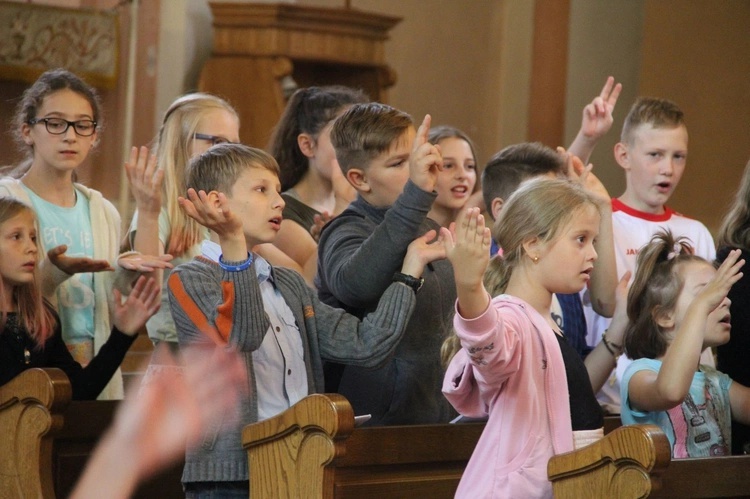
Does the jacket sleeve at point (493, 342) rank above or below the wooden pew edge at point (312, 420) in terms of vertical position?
above

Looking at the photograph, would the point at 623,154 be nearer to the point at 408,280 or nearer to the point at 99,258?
the point at 408,280

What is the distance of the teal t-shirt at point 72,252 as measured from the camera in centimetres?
340

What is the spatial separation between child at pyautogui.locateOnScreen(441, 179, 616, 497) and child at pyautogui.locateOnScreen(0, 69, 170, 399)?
53.9 inches

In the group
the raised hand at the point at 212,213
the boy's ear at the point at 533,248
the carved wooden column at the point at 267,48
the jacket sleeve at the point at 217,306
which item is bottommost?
the jacket sleeve at the point at 217,306

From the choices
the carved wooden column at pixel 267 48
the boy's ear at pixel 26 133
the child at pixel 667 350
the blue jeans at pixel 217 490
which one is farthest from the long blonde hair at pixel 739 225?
the carved wooden column at pixel 267 48

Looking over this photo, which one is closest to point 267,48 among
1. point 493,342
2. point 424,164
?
point 424,164

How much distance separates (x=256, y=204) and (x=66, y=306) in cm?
104

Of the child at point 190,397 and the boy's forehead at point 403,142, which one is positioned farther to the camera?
the boy's forehead at point 403,142

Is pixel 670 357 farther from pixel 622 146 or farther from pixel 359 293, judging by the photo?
pixel 622 146

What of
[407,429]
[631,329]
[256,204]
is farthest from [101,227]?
[631,329]

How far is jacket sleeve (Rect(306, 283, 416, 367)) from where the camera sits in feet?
8.54

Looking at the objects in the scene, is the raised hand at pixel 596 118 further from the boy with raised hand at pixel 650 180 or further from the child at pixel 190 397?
the child at pixel 190 397

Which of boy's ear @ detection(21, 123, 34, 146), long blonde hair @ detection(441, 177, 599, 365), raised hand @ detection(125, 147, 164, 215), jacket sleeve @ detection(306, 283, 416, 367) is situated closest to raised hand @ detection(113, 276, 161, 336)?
raised hand @ detection(125, 147, 164, 215)

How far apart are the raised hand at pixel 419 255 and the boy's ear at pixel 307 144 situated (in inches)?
43.8
